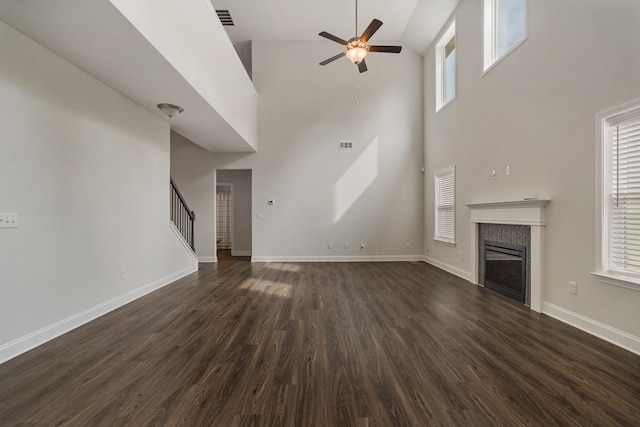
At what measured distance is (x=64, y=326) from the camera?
9.32 ft

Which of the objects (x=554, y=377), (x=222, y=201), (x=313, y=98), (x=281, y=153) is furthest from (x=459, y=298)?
(x=222, y=201)

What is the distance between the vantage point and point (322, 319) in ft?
10.4

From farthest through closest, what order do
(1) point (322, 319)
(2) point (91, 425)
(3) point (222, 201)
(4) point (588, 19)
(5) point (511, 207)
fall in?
(3) point (222, 201) → (5) point (511, 207) → (1) point (322, 319) → (4) point (588, 19) → (2) point (91, 425)

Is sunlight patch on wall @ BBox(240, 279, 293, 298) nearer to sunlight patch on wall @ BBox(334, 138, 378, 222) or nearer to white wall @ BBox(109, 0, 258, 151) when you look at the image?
white wall @ BBox(109, 0, 258, 151)

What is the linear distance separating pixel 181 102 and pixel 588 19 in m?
4.50

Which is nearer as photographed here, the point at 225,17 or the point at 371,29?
the point at 371,29

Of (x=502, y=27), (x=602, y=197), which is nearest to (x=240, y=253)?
(x=502, y=27)

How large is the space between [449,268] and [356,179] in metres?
2.87

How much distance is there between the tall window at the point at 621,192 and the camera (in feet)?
8.23

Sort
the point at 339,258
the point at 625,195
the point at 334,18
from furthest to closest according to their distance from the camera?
the point at 339,258, the point at 334,18, the point at 625,195

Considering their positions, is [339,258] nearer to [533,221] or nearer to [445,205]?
[445,205]

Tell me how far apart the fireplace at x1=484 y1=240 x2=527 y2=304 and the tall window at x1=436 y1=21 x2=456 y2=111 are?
3050 mm

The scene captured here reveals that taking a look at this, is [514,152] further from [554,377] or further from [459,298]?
[554,377]

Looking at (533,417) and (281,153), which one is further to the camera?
(281,153)
